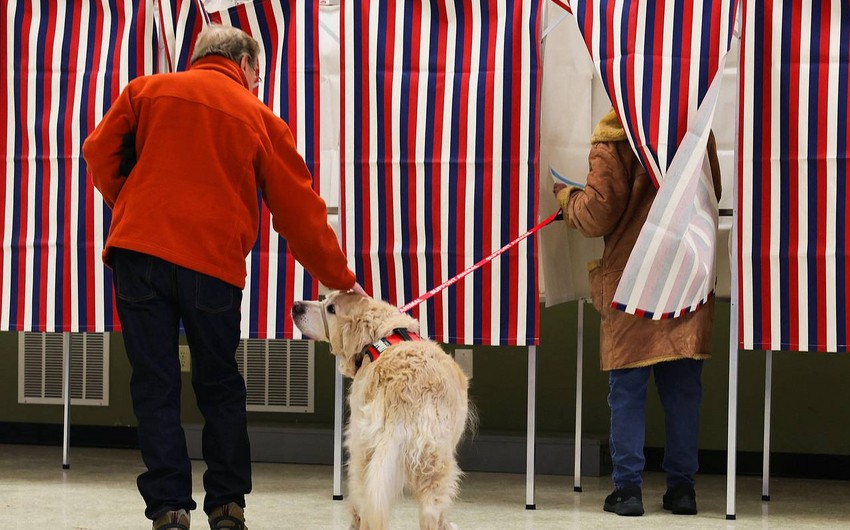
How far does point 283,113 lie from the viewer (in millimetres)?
4477

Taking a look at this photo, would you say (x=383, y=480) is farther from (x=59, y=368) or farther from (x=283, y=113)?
(x=59, y=368)

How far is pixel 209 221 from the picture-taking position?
316cm

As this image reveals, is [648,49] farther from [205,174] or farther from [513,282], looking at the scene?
[205,174]

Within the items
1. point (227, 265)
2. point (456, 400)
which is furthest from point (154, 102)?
point (456, 400)

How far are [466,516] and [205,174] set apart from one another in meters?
1.73

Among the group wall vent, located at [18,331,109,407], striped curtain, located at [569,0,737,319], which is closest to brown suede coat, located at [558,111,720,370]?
striped curtain, located at [569,0,737,319]

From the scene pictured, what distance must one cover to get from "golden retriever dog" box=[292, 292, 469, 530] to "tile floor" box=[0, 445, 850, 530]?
2.43 ft

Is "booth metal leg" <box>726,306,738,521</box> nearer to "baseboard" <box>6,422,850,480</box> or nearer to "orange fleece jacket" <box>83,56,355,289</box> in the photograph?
"baseboard" <box>6,422,850,480</box>

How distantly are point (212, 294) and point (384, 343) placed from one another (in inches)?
21.8

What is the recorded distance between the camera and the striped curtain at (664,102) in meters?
3.88

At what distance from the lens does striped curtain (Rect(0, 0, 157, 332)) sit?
4.62 metres

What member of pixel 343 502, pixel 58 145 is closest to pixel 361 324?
pixel 343 502

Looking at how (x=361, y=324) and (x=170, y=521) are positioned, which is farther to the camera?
(x=361, y=324)

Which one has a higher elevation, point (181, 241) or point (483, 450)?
point (181, 241)
